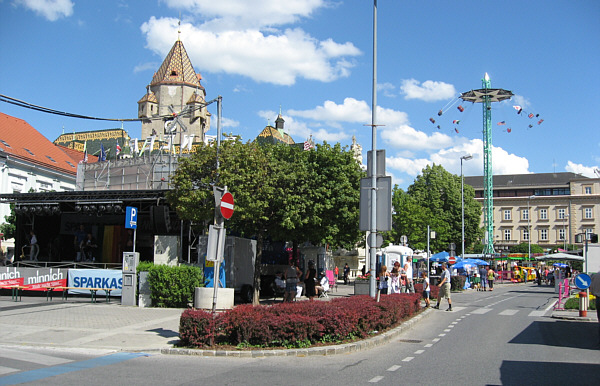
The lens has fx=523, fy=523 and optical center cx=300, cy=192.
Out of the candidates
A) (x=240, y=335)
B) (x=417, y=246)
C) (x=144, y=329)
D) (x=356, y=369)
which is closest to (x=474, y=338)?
(x=356, y=369)

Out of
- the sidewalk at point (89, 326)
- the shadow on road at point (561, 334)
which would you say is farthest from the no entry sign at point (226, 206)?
the shadow on road at point (561, 334)

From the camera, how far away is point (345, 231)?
26.5m

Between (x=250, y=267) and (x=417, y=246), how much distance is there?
32.1m

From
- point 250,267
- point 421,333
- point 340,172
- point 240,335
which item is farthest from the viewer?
point 340,172

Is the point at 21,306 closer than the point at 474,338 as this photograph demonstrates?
No

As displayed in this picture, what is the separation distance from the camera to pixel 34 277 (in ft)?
75.2

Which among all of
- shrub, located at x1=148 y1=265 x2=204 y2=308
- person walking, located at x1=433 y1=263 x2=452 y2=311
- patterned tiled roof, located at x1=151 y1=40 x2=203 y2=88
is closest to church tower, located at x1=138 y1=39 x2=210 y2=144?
patterned tiled roof, located at x1=151 y1=40 x2=203 y2=88

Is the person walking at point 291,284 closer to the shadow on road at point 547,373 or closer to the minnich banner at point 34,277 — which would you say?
the shadow on road at point 547,373

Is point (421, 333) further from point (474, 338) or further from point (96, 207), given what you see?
point (96, 207)

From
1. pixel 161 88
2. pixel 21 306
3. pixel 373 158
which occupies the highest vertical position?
pixel 161 88

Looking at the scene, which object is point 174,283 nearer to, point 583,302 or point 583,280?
point 583,280

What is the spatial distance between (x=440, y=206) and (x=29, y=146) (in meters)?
47.0

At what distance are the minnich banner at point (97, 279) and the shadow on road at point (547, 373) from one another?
1641 cm

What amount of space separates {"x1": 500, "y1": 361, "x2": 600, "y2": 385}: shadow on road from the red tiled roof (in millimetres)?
51368
